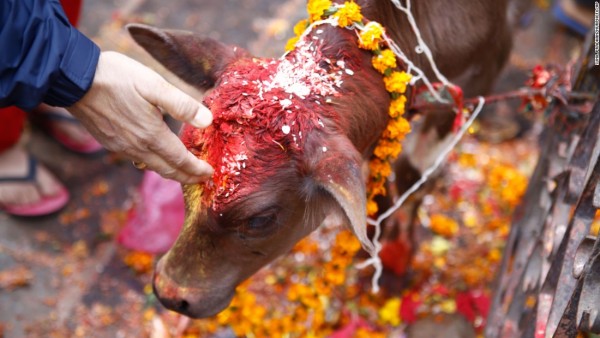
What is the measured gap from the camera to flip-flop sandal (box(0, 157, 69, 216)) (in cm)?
438

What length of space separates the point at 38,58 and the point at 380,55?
49.9 inches

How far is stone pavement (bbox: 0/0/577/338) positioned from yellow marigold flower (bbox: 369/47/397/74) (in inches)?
39.3

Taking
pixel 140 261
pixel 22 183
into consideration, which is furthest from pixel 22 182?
pixel 140 261

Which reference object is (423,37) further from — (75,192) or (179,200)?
(75,192)

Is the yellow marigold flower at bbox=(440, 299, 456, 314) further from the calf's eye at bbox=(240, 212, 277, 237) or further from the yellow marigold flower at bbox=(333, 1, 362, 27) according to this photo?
the yellow marigold flower at bbox=(333, 1, 362, 27)

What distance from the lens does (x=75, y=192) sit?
15.2 ft

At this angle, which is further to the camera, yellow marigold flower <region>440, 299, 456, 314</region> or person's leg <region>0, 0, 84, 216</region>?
person's leg <region>0, 0, 84, 216</region>

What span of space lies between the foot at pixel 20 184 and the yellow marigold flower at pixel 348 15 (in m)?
2.76

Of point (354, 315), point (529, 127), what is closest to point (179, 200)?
point (354, 315)

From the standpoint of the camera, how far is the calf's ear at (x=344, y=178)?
84.7 inches

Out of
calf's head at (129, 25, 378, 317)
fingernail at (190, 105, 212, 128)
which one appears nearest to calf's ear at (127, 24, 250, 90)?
calf's head at (129, 25, 378, 317)

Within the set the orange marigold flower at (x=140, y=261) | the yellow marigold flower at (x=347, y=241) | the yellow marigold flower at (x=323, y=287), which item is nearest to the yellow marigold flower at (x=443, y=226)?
the yellow marigold flower at (x=323, y=287)

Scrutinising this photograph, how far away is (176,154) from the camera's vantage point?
2227 millimetres

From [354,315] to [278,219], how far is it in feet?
5.30
